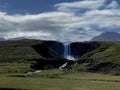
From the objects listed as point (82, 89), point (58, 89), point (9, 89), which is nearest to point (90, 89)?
point (82, 89)

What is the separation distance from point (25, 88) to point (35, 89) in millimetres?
4311

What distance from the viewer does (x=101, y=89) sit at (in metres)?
138

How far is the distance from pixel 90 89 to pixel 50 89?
51.3 ft

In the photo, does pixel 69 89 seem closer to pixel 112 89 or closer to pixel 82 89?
pixel 82 89

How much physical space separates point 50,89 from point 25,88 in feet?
31.7

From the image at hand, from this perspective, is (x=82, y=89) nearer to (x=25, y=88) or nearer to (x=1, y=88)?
(x=25, y=88)

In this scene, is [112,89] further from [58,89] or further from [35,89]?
[35,89]

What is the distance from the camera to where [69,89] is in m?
139

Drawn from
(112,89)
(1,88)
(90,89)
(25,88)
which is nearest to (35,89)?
(25,88)

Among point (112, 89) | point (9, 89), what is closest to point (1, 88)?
point (9, 89)

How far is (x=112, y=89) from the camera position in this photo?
138750 mm

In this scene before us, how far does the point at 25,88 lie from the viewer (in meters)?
136

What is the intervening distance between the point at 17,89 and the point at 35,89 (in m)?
6.89

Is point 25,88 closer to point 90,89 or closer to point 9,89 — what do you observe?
point 9,89
